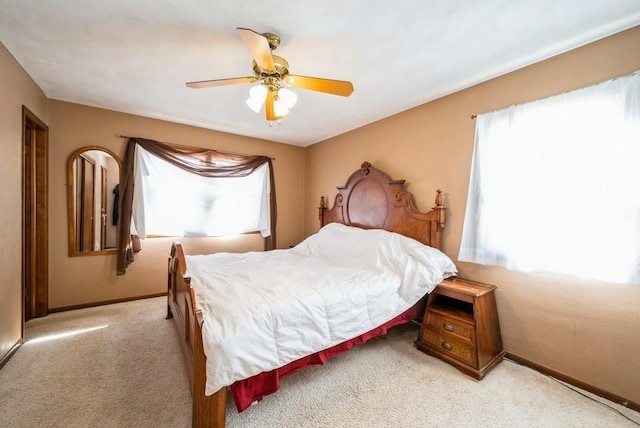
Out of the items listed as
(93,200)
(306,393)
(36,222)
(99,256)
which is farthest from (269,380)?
(93,200)

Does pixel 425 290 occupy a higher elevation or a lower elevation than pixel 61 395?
higher

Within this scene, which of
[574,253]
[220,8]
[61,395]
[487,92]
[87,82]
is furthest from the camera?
[87,82]

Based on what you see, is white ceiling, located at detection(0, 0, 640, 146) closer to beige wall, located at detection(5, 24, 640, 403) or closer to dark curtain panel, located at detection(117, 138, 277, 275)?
beige wall, located at detection(5, 24, 640, 403)

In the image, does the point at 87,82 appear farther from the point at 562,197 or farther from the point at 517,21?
the point at 562,197

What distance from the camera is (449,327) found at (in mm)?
2047

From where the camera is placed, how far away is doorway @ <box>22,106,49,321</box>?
2490mm

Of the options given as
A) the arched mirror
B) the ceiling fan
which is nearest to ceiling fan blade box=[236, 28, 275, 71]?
the ceiling fan

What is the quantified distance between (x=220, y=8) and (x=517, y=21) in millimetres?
1793

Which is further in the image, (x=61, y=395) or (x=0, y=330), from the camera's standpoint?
(x=0, y=330)

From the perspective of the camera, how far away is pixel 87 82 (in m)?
2.40

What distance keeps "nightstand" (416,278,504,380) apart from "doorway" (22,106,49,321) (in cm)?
388

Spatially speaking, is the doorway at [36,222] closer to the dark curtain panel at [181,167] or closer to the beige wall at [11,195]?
the beige wall at [11,195]

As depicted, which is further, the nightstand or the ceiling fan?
the nightstand

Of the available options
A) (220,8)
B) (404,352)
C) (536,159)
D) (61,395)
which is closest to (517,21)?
(536,159)
